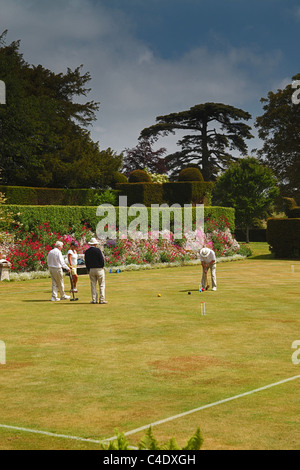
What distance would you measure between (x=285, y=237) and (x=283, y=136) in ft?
92.3

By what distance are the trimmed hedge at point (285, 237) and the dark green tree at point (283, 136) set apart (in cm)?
2515

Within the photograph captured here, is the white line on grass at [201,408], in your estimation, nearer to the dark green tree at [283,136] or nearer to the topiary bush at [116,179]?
the topiary bush at [116,179]

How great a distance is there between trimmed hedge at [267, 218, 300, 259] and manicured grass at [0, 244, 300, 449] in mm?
23119

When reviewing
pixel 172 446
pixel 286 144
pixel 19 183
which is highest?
pixel 286 144

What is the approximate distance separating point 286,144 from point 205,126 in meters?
8.98

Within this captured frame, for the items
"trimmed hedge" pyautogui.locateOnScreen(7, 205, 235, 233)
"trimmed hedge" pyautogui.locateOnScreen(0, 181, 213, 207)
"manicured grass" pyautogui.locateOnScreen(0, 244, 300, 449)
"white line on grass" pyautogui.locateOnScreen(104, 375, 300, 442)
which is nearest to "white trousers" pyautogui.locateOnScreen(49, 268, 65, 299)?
"manicured grass" pyautogui.locateOnScreen(0, 244, 300, 449)

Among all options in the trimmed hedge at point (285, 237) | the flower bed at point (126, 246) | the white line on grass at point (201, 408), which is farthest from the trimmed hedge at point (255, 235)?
the white line on grass at point (201, 408)

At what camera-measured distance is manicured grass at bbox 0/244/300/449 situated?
644 cm

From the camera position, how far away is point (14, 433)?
6.30m

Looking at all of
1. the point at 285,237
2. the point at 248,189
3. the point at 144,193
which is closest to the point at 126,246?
the point at 144,193

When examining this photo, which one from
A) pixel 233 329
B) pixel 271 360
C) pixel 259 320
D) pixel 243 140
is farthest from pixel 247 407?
pixel 243 140

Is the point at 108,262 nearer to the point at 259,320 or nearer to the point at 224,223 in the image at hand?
the point at 224,223

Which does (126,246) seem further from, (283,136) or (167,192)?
(283,136)

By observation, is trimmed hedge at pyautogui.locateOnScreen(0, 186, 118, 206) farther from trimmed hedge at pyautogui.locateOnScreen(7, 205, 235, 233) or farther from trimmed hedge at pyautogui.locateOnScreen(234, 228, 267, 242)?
trimmed hedge at pyautogui.locateOnScreen(234, 228, 267, 242)
